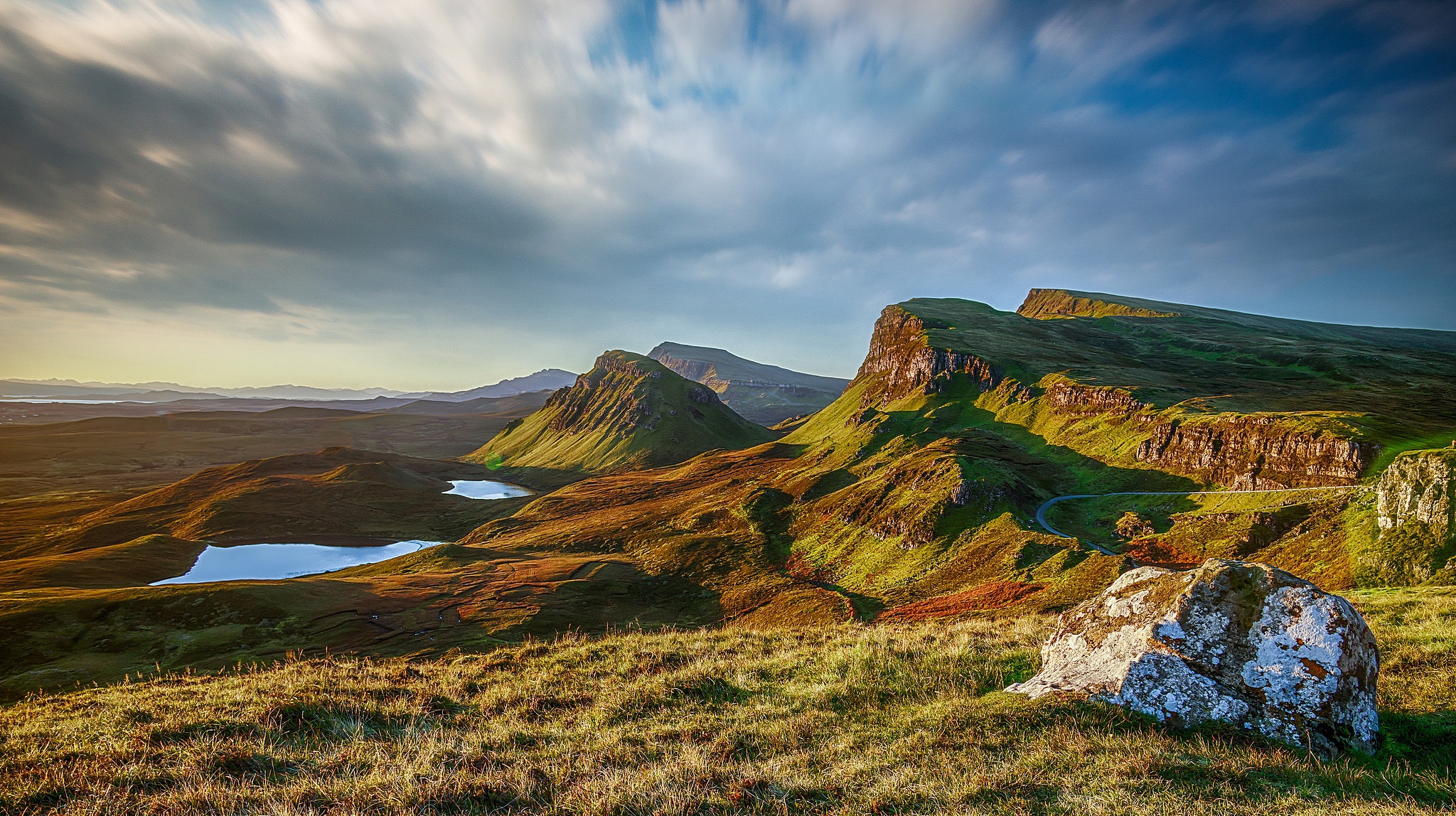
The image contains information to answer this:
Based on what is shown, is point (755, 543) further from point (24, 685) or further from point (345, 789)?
point (345, 789)

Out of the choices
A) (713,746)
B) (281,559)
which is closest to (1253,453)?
(713,746)

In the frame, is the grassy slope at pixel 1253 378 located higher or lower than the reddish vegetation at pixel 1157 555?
higher

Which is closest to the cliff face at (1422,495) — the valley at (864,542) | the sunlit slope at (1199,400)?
the valley at (864,542)

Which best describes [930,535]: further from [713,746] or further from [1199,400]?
[713,746]

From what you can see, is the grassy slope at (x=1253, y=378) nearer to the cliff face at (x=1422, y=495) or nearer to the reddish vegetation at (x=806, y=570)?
the cliff face at (x=1422, y=495)

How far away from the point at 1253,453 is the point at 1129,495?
16060 mm

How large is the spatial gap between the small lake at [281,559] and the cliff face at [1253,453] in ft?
499

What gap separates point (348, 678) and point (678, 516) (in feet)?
357

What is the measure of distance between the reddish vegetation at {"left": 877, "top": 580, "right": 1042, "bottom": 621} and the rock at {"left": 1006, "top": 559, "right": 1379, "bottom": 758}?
35.9m

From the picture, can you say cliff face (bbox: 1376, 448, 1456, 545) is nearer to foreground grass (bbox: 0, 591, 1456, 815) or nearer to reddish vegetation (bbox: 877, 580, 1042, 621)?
reddish vegetation (bbox: 877, 580, 1042, 621)

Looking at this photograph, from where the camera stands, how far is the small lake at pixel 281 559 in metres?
115

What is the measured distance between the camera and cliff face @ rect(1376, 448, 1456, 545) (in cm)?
3588

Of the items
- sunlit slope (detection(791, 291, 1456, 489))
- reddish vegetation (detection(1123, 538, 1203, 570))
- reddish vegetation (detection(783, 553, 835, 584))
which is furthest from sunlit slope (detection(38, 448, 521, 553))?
reddish vegetation (detection(1123, 538, 1203, 570))

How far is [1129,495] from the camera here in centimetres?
7831
